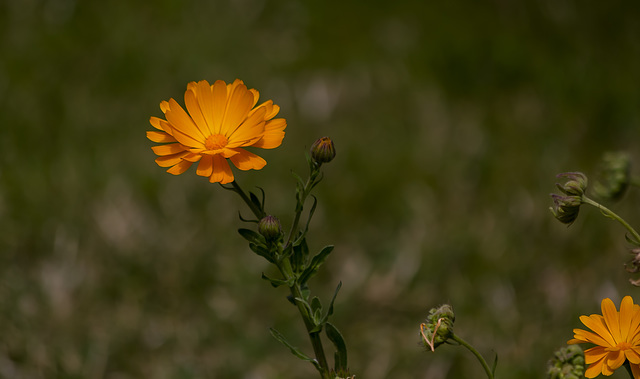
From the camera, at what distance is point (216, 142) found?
4.03 feet

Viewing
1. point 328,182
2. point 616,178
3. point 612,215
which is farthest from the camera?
point 328,182

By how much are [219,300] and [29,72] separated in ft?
6.11

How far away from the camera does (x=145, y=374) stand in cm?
236

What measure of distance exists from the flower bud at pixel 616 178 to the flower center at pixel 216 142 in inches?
30.1

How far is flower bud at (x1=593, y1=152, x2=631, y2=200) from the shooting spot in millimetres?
1415

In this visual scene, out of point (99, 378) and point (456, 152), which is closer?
point (99, 378)

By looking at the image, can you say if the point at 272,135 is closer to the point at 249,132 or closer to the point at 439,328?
the point at 249,132

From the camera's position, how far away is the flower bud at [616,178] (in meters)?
1.42

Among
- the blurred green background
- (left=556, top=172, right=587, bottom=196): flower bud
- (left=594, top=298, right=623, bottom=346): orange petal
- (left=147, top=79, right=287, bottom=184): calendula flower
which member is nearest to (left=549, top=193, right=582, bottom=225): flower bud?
(left=556, top=172, right=587, bottom=196): flower bud

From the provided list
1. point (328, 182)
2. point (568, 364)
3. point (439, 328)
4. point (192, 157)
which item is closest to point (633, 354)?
point (568, 364)

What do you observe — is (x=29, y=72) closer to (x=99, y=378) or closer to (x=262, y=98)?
(x=262, y=98)

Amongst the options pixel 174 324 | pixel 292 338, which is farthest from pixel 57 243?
pixel 292 338

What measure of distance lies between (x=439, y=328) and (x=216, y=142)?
489 millimetres

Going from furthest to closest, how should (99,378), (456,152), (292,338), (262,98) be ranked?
(262,98) → (456,152) → (292,338) → (99,378)
